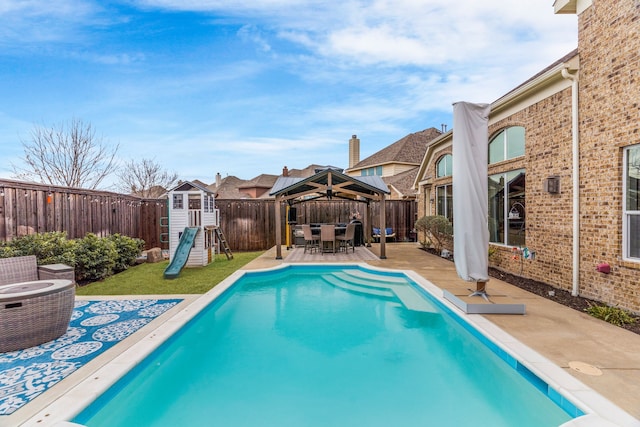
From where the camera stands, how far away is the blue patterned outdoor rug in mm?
2961

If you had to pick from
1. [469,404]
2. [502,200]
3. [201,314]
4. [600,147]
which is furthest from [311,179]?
[469,404]

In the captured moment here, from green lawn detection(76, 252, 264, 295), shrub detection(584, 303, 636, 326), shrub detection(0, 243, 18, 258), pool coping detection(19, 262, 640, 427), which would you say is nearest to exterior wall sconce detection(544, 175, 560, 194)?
shrub detection(584, 303, 636, 326)

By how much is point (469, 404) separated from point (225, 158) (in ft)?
109

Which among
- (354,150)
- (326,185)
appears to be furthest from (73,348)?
(354,150)

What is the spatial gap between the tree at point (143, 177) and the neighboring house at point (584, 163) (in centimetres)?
2709

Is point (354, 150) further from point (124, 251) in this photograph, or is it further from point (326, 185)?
point (124, 251)

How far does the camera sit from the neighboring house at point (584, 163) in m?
4.84

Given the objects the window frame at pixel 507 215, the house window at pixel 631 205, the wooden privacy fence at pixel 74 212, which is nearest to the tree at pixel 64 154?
the wooden privacy fence at pixel 74 212

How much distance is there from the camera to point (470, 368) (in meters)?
3.85

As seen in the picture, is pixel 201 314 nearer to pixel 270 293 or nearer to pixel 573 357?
pixel 270 293

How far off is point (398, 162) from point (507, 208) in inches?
698

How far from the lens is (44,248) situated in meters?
6.58

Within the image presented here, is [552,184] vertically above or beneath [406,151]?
beneath

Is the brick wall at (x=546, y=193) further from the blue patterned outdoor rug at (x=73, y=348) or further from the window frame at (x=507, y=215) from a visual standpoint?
the blue patterned outdoor rug at (x=73, y=348)
